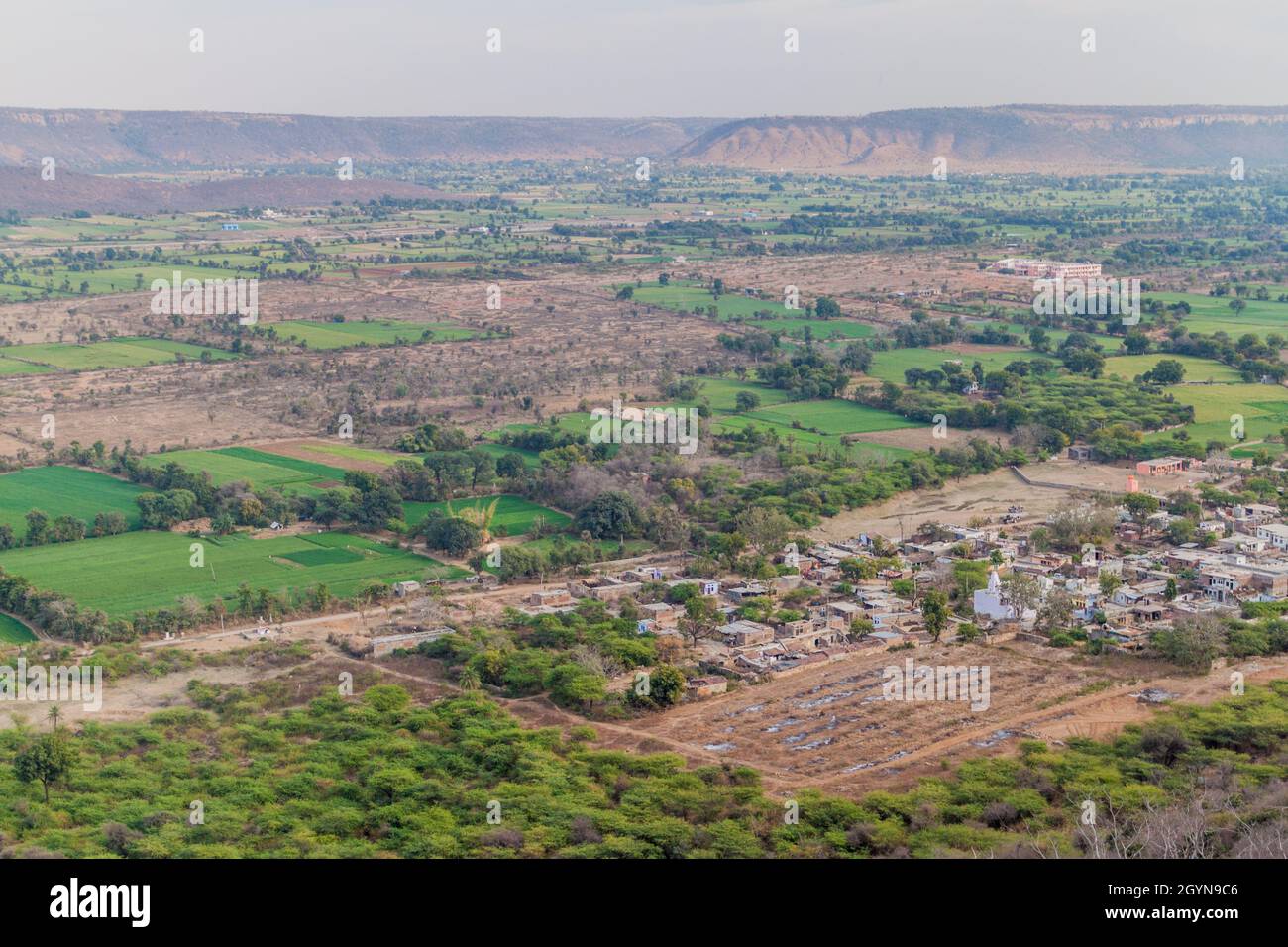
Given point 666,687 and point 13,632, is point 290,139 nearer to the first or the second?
point 13,632

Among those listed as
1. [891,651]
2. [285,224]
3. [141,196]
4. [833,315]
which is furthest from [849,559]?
[141,196]

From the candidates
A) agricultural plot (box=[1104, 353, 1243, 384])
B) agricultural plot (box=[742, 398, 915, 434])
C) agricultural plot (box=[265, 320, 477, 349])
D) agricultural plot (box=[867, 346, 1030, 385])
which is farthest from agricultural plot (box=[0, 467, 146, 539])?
agricultural plot (box=[1104, 353, 1243, 384])

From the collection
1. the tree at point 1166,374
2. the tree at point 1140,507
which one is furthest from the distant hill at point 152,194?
the tree at point 1140,507

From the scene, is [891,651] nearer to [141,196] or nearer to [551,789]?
[551,789]

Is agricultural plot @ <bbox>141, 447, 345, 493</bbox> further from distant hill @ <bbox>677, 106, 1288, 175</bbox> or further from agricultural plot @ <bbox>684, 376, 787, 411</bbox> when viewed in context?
distant hill @ <bbox>677, 106, 1288, 175</bbox>

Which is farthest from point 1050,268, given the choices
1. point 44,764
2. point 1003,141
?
point 1003,141
